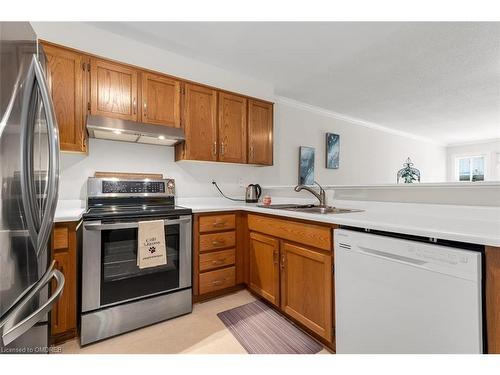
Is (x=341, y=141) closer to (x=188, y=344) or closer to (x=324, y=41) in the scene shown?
(x=324, y=41)

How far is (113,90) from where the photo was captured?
1.98 m

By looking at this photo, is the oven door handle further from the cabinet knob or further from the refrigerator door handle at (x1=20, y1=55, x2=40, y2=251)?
the refrigerator door handle at (x1=20, y1=55, x2=40, y2=251)

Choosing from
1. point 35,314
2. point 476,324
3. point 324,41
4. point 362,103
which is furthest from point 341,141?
point 35,314

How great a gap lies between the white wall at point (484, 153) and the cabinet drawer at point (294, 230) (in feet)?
25.3

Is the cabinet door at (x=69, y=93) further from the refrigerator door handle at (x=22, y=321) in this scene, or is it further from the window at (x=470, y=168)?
the window at (x=470, y=168)

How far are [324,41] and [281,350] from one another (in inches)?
99.2

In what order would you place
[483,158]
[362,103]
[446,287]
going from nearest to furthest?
1. [446,287]
2. [362,103]
3. [483,158]

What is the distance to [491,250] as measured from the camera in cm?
83

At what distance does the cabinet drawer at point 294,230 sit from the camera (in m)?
1.44

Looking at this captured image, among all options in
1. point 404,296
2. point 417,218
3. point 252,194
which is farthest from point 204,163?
point 404,296

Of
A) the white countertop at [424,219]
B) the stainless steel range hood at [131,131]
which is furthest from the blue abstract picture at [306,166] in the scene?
the stainless steel range hood at [131,131]

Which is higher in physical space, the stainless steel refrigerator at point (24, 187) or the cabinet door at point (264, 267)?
the stainless steel refrigerator at point (24, 187)

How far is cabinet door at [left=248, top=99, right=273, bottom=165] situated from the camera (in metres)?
2.76
